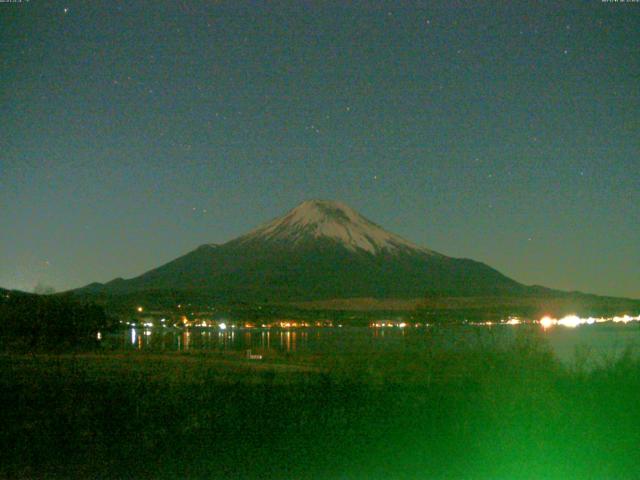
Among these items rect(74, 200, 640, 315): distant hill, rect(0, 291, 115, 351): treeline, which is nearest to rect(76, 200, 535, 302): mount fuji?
rect(74, 200, 640, 315): distant hill

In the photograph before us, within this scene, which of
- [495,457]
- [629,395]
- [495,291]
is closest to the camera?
[495,457]

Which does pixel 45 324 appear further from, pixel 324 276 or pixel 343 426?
pixel 324 276

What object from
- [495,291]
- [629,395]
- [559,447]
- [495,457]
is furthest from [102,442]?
[495,291]

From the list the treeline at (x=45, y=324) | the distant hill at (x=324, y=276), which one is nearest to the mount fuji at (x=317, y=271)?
the distant hill at (x=324, y=276)

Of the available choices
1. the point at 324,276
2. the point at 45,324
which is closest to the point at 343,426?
the point at 45,324

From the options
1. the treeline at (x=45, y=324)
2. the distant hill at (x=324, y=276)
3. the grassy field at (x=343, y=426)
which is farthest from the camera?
the distant hill at (x=324, y=276)

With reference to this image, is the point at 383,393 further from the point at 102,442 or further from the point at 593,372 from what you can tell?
the point at 102,442

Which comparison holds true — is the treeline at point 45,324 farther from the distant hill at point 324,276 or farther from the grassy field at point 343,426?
the distant hill at point 324,276
